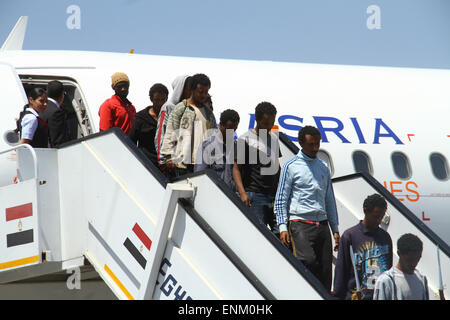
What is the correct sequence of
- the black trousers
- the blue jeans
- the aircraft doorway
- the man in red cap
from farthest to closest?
the aircraft doorway < the man in red cap < the blue jeans < the black trousers

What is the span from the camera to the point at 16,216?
5426 mm

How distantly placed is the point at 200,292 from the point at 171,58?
616cm

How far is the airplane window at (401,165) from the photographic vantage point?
31.1 feet

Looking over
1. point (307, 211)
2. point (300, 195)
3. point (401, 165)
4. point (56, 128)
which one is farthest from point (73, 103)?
point (401, 165)

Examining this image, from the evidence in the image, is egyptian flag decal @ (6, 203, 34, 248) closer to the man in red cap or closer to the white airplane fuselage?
the man in red cap

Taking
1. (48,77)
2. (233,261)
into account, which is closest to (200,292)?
(233,261)

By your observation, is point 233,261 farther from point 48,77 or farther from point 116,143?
point 48,77

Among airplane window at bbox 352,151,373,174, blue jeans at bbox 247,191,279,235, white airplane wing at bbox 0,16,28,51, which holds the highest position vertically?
white airplane wing at bbox 0,16,28,51

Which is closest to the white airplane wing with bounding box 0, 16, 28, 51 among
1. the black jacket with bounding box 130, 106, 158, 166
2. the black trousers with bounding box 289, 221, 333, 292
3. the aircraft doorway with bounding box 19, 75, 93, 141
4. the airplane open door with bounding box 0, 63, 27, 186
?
the aircraft doorway with bounding box 19, 75, 93, 141

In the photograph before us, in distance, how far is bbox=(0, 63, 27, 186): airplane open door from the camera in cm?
787

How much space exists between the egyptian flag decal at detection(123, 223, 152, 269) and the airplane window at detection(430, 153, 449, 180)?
618cm

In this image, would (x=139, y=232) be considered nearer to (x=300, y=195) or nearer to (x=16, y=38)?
(x=300, y=195)

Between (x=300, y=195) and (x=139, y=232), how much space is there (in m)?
1.45
